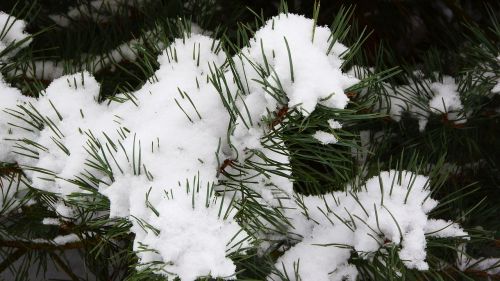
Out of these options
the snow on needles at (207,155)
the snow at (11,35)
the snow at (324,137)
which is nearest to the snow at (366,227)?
the snow on needles at (207,155)

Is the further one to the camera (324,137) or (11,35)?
(11,35)

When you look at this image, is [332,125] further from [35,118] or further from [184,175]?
[35,118]

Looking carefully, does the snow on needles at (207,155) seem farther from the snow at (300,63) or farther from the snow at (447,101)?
the snow at (447,101)

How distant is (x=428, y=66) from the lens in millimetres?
1102

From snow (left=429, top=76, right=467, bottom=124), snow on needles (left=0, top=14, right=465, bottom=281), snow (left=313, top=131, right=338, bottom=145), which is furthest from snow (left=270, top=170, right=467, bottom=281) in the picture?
snow (left=429, top=76, right=467, bottom=124)

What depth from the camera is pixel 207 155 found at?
65cm

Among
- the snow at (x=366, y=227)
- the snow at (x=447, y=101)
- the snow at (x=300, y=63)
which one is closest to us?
the snow at (x=300, y=63)

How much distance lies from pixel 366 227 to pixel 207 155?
0.77ft

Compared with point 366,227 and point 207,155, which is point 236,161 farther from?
point 366,227

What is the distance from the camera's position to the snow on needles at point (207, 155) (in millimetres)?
570

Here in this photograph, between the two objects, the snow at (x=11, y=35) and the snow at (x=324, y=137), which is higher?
the snow at (x=11, y=35)

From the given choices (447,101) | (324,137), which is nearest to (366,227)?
(324,137)

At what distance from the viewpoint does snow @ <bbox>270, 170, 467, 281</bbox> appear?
0.68 metres

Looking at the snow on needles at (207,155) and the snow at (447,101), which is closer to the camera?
the snow on needles at (207,155)
